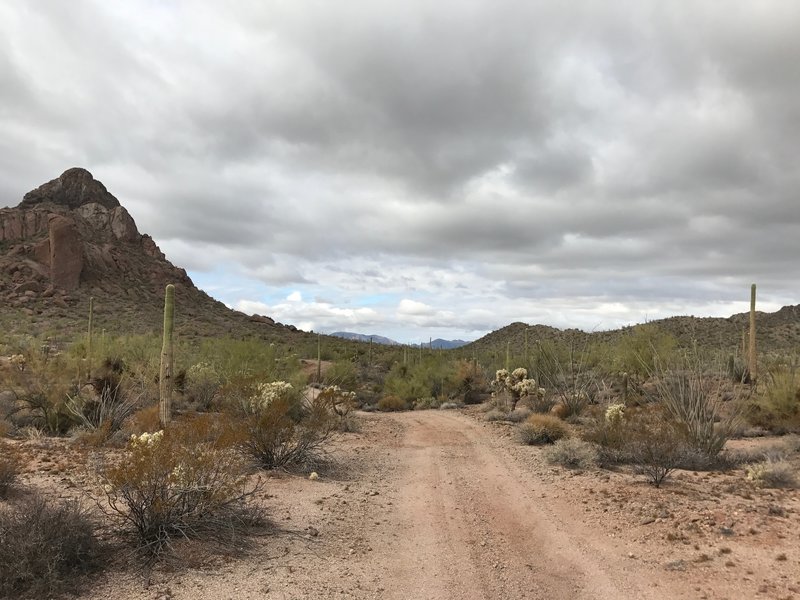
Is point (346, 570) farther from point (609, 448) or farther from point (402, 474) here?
point (609, 448)

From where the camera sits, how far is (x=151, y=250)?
6450 centimetres

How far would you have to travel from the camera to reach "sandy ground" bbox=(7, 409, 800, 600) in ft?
18.9

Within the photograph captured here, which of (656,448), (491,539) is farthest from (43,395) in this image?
(656,448)

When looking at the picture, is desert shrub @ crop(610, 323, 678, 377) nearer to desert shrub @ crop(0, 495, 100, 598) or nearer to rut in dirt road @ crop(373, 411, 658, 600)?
rut in dirt road @ crop(373, 411, 658, 600)

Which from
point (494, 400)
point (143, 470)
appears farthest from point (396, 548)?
point (494, 400)

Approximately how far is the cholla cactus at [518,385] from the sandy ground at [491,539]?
7.67 meters

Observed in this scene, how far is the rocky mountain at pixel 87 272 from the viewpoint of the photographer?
44.1 meters

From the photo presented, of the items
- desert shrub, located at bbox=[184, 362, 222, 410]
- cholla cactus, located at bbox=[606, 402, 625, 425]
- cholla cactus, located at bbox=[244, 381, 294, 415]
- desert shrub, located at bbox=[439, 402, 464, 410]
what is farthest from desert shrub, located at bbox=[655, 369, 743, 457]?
desert shrub, located at bbox=[184, 362, 222, 410]

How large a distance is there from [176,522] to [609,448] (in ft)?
28.6

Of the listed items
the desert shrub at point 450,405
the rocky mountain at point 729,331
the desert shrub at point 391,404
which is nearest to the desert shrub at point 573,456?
the desert shrub at point 450,405

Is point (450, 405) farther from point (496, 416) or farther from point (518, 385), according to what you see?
point (518, 385)

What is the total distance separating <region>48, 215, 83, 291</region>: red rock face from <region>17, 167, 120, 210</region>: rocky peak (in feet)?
40.1

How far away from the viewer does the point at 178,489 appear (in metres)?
6.55

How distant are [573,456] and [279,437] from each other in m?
5.90
